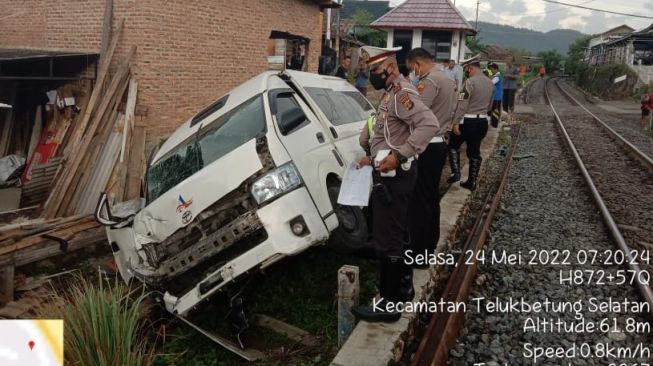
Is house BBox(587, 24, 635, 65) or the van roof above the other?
house BBox(587, 24, 635, 65)

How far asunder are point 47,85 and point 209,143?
707cm

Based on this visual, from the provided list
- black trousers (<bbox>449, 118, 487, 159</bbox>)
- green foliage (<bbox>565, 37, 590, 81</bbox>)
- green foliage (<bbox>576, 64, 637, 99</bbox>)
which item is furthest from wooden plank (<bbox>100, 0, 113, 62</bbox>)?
green foliage (<bbox>565, 37, 590, 81</bbox>)

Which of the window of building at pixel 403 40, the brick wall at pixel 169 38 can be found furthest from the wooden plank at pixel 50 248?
the window of building at pixel 403 40

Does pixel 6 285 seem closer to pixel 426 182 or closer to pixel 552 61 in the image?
pixel 426 182

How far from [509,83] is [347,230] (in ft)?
52.3

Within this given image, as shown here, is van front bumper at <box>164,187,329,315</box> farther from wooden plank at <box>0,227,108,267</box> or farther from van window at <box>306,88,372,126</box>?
wooden plank at <box>0,227,108,267</box>

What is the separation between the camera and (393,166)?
3.38 meters

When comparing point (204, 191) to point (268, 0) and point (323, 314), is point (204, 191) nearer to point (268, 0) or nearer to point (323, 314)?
point (323, 314)

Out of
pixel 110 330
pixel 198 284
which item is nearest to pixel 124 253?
pixel 198 284

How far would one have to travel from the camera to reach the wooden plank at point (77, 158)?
7.51m

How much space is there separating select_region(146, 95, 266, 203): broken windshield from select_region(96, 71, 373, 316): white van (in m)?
0.01

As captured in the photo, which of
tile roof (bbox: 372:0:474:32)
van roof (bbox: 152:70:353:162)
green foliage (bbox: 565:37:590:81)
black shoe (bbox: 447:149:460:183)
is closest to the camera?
van roof (bbox: 152:70:353:162)

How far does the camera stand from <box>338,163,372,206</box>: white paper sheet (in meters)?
3.59

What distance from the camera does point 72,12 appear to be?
9719 mm
